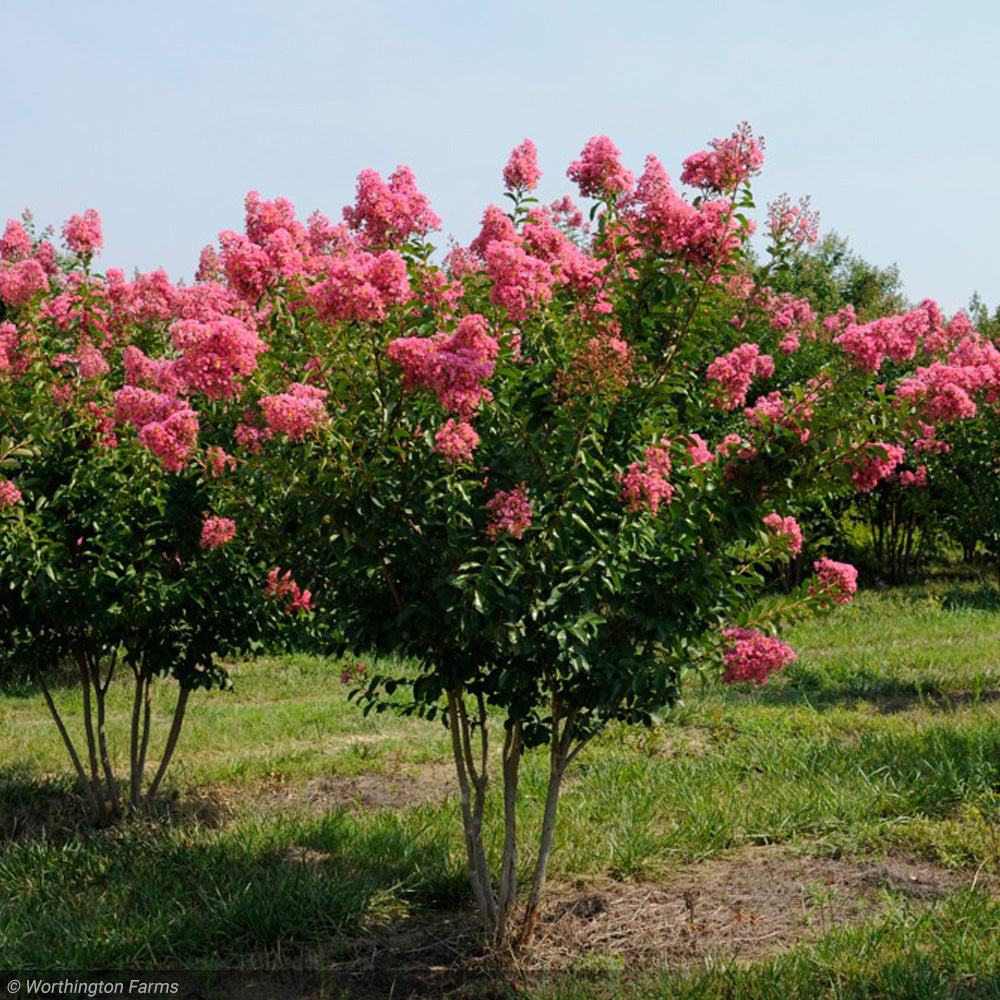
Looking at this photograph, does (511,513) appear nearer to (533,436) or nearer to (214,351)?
(533,436)

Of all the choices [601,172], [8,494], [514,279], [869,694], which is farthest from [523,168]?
[869,694]

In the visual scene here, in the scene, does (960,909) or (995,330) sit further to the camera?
(995,330)

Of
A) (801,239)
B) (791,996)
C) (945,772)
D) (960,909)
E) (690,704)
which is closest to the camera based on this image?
(791,996)

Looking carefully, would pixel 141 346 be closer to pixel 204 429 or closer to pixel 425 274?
pixel 204 429

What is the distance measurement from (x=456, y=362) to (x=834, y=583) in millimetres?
1714

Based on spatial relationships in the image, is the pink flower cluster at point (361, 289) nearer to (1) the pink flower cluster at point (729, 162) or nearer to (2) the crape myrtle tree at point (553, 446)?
(2) the crape myrtle tree at point (553, 446)

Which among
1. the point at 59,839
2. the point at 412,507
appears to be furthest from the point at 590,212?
the point at 59,839

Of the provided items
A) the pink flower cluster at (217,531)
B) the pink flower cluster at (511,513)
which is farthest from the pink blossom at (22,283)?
the pink flower cluster at (511,513)

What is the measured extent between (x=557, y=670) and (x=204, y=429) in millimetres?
2045

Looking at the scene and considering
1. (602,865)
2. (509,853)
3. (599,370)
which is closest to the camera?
(599,370)

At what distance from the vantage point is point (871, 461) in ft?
12.0

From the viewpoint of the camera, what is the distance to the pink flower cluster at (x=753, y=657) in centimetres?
392

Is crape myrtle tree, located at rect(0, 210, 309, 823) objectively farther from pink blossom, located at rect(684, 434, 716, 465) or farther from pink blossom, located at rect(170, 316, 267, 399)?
pink blossom, located at rect(684, 434, 716, 465)

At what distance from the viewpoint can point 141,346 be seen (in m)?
6.13
